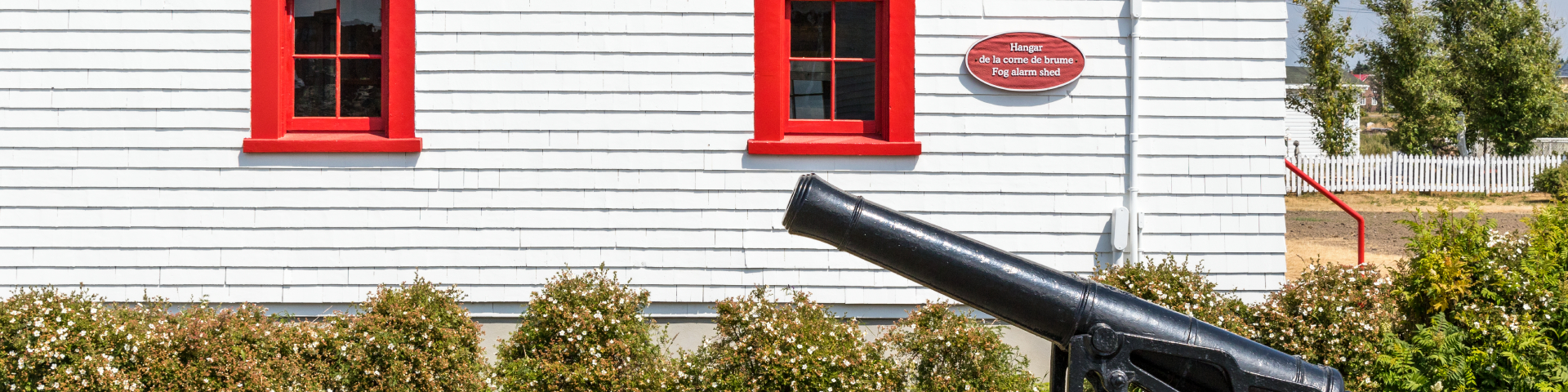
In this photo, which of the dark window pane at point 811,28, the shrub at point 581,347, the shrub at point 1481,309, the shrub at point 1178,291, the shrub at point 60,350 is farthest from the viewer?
the dark window pane at point 811,28

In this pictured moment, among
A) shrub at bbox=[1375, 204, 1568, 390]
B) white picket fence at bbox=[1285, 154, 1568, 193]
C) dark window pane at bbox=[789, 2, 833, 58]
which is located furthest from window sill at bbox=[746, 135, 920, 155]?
white picket fence at bbox=[1285, 154, 1568, 193]

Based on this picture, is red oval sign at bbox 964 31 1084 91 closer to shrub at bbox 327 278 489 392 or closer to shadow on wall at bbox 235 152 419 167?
shrub at bbox 327 278 489 392

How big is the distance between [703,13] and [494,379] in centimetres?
255

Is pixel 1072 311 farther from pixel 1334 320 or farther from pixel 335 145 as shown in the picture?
pixel 335 145

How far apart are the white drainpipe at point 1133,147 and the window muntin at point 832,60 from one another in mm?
1587

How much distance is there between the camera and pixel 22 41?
6.71 meters

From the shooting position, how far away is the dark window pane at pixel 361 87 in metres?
6.84

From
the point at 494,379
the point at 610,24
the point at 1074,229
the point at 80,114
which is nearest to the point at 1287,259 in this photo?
the point at 1074,229

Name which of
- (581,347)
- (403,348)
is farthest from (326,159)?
(581,347)

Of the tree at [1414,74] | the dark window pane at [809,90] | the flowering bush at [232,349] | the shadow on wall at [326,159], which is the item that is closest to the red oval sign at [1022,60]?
the dark window pane at [809,90]

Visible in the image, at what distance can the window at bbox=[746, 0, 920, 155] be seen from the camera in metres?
6.72

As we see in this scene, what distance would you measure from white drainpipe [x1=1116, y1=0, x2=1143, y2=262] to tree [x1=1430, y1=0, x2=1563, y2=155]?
77.0ft

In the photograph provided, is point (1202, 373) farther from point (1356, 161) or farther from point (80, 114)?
point (1356, 161)

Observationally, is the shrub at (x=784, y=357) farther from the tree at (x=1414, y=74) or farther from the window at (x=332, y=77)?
the tree at (x=1414, y=74)
